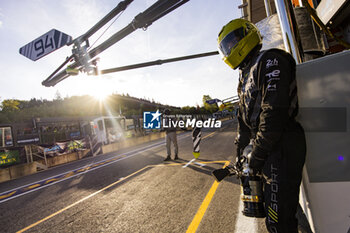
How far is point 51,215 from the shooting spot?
341cm

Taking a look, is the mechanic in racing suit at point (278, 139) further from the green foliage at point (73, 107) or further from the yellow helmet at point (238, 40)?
the green foliage at point (73, 107)

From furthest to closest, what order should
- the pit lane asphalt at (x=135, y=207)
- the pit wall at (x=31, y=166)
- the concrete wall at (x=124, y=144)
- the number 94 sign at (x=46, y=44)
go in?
1. the concrete wall at (x=124, y=144)
2. the pit wall at (x=31, y=166)
3. the number 94 sign at (x=46, y=44)
4. the pit lane asphalt at (x=135, y=207)

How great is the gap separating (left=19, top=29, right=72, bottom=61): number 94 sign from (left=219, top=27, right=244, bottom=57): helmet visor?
519 cm

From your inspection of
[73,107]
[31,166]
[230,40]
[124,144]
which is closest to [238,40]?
[230,40]

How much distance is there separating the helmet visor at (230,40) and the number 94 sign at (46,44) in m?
5.19

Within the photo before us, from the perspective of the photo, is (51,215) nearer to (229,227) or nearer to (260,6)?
(229,227)

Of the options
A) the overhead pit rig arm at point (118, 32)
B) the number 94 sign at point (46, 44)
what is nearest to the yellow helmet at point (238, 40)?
the overhead pit rig arm at point (118, 32)

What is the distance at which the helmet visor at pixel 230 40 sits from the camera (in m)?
1.82

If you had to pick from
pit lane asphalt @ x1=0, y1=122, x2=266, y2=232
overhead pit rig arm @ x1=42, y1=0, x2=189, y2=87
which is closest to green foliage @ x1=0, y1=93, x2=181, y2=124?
overhead pit rig arm @ x1=42, y1=0, x2=189, y2=87

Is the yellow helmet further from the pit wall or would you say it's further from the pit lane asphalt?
the pit wall

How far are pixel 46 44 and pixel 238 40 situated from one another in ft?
19.7

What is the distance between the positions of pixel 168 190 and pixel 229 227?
1811 millimetres

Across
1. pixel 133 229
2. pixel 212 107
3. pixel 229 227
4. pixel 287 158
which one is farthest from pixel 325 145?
pixel 212 107

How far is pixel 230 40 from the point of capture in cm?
188
